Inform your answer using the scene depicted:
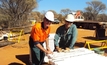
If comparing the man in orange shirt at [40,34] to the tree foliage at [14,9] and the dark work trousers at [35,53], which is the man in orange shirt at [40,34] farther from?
the tree foliage at [14,9]

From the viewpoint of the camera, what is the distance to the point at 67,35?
4438 mm

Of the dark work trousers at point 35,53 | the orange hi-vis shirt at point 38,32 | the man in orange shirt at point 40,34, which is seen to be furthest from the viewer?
the dark work trousers at point 35,53

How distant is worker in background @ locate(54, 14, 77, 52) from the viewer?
4.32 m

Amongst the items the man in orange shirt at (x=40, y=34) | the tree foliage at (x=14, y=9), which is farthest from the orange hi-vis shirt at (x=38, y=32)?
the tree foliage at (x=14, y=9)

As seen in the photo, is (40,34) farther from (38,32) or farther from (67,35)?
(67,35)

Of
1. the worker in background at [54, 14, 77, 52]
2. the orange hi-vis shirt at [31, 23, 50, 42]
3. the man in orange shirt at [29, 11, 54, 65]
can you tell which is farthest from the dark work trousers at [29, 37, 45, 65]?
the worker in background at [54, 14, 77, 52]

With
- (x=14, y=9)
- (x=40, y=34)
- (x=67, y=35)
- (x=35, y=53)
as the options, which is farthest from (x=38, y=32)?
(x=14, y=9)

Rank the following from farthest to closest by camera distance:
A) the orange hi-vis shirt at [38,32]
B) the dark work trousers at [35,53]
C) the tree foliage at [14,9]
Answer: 1. the tree foliage at [14,9]
2. the dark work trousers at [35,53]
3. the orange hi-vis shirt at [38,32]

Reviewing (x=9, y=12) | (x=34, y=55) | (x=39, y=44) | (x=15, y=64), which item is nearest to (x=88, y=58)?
(x=39, y=44)

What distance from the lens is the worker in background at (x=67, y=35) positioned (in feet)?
14.2

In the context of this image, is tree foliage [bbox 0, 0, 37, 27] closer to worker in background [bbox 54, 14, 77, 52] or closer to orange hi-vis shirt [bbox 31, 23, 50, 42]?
worker in background [bbox 54, 14, 77, 52]

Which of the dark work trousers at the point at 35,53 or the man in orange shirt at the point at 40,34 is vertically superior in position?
the man in orange shirt at the point at 40,34

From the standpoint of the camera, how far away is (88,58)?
319cm

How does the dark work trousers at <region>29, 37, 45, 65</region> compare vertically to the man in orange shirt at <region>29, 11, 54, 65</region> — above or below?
below
